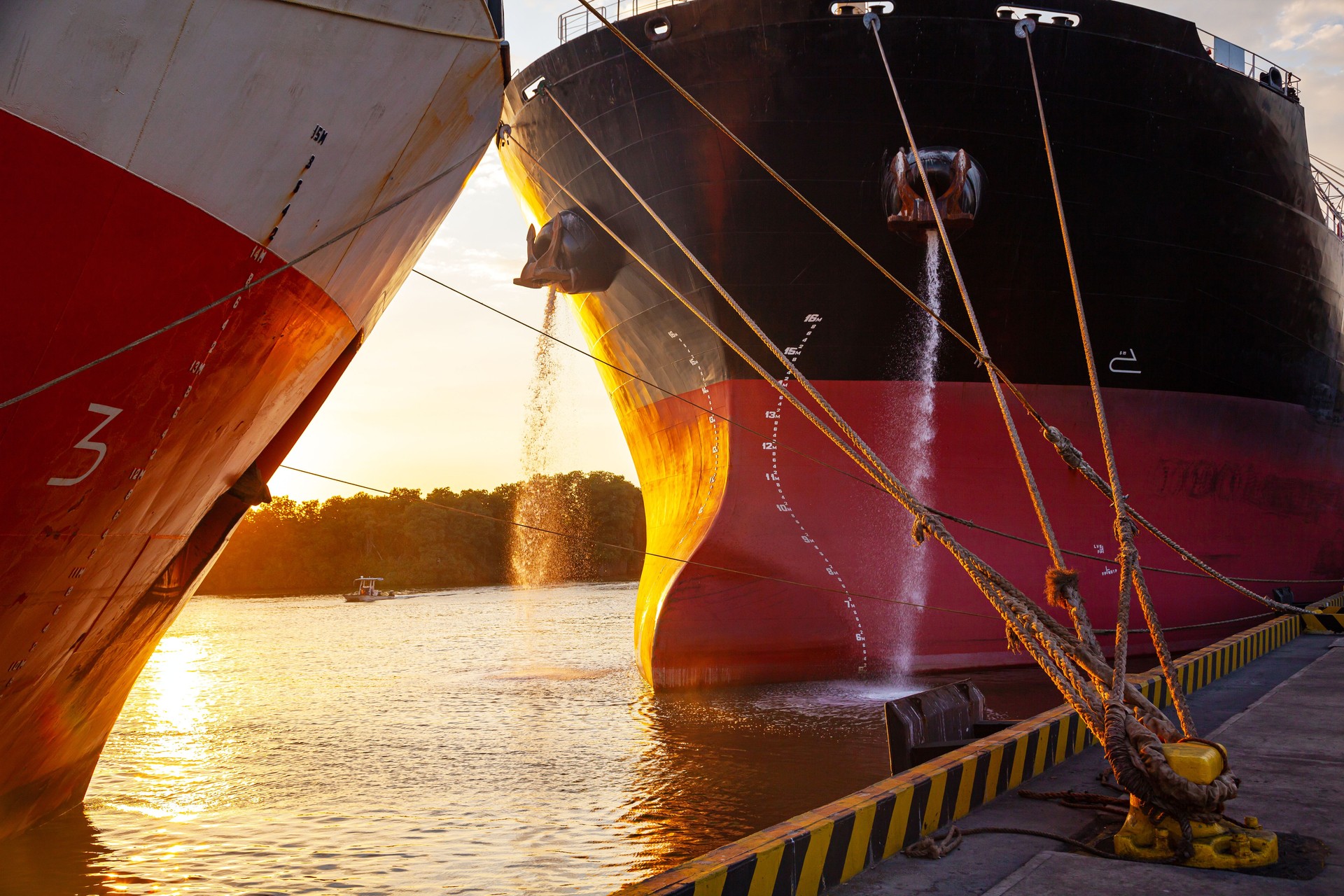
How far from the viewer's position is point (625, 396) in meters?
12.8

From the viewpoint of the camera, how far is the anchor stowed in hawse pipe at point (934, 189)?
355 inches

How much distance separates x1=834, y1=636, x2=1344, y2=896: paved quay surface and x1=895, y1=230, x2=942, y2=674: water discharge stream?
267 centimetres

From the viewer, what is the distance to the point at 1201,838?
3.52 meters

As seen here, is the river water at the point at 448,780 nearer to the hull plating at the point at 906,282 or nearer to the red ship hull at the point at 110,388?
the hull plating at the point at 906,282

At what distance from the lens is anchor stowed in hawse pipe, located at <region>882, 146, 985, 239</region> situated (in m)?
9.01

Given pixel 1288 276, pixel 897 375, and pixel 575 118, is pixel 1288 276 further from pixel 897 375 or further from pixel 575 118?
pixel 575 118

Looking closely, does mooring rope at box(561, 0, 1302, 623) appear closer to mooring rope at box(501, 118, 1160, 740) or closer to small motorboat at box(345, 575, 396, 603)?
mooring rope at box(501, 118, 1160, 740)

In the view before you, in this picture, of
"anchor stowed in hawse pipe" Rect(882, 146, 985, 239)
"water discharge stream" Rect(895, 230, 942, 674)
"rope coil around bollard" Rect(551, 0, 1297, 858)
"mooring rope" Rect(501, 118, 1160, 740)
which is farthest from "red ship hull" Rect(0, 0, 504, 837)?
"water discharge stream" Rect(895, 230, 942, 674)

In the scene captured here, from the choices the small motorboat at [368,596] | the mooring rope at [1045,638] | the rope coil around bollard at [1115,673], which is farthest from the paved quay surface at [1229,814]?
the small motorboat at [368,596]

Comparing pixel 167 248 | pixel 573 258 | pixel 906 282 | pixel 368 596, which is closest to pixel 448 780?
pixel 167 248

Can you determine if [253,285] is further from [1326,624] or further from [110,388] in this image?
[1326,624]

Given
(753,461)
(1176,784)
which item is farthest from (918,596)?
(1176,784)

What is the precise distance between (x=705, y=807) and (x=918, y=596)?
148 inches

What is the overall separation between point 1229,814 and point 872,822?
1.80 m
